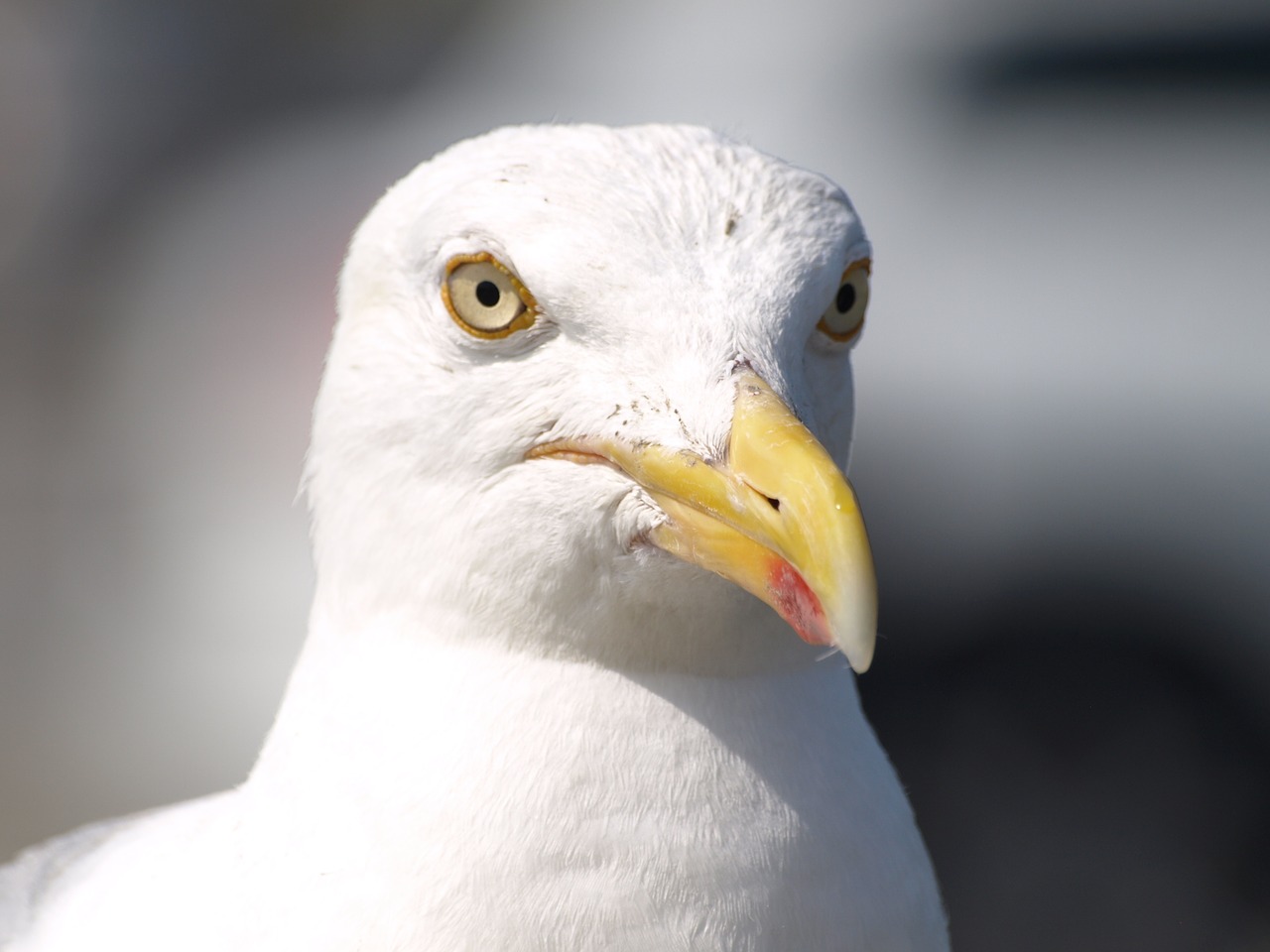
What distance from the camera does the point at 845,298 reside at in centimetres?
218

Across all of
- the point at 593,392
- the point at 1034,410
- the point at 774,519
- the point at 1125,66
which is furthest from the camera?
the point at 1125,66

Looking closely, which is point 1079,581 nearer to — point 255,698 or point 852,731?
point 852,731

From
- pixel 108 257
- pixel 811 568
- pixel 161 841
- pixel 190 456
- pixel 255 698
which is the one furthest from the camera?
pixel 108 257

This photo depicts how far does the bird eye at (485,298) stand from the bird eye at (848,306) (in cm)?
44

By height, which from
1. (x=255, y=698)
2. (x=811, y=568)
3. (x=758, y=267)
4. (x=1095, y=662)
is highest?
(x=758, y=267)

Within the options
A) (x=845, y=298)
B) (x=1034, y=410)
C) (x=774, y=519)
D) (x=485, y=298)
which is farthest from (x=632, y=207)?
(x=1034, y=410)

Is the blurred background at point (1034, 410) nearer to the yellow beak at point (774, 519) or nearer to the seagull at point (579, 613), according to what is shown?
the seagull at point (579, 613)

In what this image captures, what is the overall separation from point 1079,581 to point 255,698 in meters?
3.21

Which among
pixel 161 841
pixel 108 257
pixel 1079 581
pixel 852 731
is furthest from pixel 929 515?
pixel 108 257

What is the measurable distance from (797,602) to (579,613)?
38 centimetres

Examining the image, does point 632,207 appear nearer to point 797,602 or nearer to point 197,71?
point 797,602

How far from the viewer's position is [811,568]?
1.72 metres

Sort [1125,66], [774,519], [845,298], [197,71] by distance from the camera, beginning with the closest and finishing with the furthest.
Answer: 1. [774,519]
2. [845,298]
3. [1125,66]
4. [197,71]

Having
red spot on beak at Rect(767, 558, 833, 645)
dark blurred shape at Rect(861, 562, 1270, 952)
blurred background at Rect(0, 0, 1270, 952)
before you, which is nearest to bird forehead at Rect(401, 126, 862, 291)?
red spot on beak at Rect(767, 558, 833, 645)
